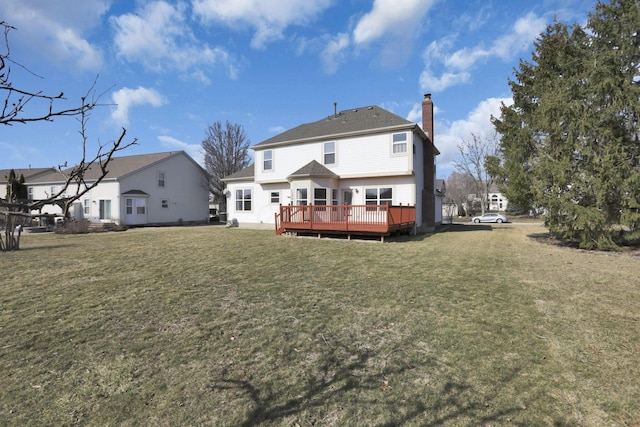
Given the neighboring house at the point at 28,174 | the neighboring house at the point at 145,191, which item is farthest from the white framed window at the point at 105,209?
the neighboring house at the point at 28,174

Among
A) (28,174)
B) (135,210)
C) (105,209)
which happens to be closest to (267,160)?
(135,210)

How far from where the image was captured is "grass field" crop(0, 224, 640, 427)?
3041 millimetres

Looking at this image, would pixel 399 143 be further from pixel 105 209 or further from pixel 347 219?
pixel 105 209

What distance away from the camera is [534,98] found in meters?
15.2

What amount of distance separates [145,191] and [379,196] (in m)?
21.0

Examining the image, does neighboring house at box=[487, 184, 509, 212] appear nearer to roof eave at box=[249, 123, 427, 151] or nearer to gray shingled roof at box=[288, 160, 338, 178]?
roof eave at box=[249, 123, 427, 151]

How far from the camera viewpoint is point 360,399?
3199mm

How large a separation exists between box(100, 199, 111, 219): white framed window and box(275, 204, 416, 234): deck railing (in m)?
18.5

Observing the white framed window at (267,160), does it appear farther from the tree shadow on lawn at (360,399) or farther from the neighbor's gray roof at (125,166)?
the tree shadow on lawn at (360,399)

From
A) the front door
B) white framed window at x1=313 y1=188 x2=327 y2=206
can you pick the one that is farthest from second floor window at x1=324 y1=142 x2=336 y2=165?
the front door

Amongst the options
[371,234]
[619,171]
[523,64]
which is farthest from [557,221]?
[523,64]

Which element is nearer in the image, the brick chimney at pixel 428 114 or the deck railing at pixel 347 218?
the deck railing at pixel 347 218

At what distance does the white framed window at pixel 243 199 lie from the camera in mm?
22078

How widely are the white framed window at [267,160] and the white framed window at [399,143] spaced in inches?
321
